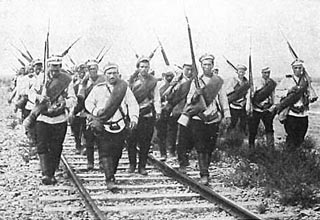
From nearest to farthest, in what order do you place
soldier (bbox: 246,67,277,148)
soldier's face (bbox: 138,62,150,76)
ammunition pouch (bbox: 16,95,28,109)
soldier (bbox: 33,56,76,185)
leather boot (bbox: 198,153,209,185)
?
leather boot (bbox: 198,153,209,185)
soldier (bbox: 33,56,76,185)
soldier's face (bbox: 138,62,150,76)
soldier (bbox: 246,67,277,148)
ammunition pouch (bbox: 16,95,28,109)

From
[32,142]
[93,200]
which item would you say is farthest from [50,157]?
[32,142]

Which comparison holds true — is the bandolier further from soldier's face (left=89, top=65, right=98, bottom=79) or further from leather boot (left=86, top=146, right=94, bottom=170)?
leather boot (left=86, top=146, right=94, bottom=170)

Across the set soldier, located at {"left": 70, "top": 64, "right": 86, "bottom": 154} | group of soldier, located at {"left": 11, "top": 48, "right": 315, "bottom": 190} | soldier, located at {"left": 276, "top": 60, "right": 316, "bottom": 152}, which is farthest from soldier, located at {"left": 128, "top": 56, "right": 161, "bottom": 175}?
soldier, located at {"left": 276, "top": 60, "right": 316, "bottom": 152}

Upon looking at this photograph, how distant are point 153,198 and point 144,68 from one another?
254 cm

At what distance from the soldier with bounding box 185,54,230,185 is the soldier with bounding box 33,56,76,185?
185 centimetres

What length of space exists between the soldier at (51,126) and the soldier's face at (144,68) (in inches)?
49.7

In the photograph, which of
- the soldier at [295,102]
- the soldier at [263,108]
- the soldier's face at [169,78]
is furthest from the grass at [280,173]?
the soldier's face at [169,78]

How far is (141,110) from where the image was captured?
9320mm

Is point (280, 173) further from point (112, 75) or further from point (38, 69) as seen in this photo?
point (38, 69)

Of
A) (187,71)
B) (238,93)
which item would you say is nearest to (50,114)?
(187,71)

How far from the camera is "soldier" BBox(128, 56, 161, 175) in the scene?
30.5 ft

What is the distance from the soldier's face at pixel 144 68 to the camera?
9.11 m

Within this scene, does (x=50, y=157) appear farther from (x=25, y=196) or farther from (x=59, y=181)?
(x=25, y=196)

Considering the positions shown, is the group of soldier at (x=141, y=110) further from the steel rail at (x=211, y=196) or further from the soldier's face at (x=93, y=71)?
the steel rail at (x=211, y=196)
